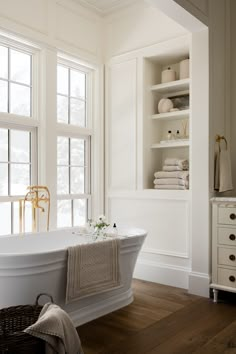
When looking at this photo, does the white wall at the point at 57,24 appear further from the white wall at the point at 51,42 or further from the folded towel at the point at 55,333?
the folded towel at the point at 55,333

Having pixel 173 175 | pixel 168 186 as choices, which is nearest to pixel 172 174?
pixel 173 175

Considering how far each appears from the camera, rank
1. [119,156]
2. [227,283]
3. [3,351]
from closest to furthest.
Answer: [3,351], [227,283], [119,156]

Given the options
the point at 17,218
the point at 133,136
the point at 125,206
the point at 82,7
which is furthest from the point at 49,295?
the point at 82,7

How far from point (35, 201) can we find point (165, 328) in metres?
1.85

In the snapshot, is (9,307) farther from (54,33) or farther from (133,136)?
(54,33)

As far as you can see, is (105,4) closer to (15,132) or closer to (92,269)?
(15,132)

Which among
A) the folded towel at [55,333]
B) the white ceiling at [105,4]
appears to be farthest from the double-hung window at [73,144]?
the folded towel at [55,333]

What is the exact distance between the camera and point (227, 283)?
3453 mm

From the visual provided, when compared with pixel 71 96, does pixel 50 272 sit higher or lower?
lower

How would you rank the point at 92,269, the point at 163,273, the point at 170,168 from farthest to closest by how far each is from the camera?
the point at 170,168
the point at 163,273
the point at 92,269

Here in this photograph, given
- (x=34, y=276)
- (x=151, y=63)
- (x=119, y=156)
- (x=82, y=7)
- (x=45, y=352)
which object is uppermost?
(x=82, y=7)

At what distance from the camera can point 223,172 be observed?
367 cm

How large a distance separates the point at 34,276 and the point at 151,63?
3025 mm

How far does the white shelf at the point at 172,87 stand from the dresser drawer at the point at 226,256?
1854 mm
